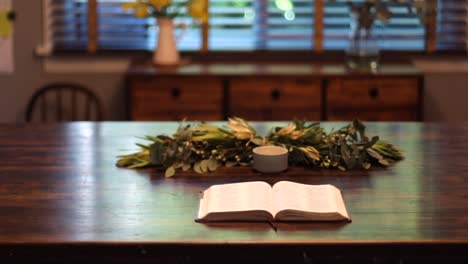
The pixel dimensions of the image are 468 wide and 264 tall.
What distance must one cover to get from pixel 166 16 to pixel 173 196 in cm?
210

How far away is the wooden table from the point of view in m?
1.84

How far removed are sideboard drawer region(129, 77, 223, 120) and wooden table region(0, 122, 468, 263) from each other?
126 cm

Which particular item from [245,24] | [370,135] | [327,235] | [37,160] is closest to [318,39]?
[245,24]

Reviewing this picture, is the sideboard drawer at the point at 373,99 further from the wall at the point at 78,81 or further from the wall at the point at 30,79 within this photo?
the wall at the point at 30,79

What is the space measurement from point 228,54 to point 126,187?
2274mm

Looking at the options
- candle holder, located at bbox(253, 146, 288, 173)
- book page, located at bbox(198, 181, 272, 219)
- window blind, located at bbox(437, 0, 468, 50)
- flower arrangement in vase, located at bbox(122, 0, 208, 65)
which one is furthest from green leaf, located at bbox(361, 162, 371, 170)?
window blind, located at bbox(437, 0, 468, 50)

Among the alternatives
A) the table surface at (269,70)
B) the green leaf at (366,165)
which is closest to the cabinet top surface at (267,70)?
the table surface at (269,70)

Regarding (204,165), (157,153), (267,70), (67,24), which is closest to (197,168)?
(204,165)

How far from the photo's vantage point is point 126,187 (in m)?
2.26

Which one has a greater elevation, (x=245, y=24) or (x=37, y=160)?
(x=245, y=24)

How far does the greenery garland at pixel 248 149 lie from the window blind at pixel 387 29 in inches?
75.7

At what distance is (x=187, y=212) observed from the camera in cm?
205

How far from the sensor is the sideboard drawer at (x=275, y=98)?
13.3 ft
